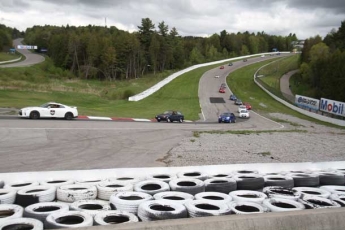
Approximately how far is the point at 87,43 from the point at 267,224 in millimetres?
113268

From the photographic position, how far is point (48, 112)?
27.0 meters

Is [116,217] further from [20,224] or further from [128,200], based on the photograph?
[20,224]

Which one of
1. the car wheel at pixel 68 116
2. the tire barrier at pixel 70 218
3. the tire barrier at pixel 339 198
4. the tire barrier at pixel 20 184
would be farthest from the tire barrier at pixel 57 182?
the car wheel at pixel 68 116

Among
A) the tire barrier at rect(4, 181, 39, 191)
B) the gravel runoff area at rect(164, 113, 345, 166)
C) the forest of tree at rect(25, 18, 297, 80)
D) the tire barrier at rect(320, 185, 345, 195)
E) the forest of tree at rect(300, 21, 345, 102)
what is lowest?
the gravel runoff area at rect(164, 113, 345, 166)

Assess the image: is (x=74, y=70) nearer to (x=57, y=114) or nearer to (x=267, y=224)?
(x=57, y=114)

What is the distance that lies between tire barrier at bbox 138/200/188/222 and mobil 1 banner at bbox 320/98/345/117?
4692cm

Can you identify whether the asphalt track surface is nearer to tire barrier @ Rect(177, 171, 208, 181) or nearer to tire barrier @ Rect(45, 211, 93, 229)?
tire barrier @ Rect(177, 171, 208, 181)

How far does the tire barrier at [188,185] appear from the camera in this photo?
23.1 feet

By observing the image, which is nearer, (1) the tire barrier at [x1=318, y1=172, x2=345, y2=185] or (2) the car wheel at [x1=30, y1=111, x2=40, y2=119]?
(1) the tire barrier at [x1=318, y1=172, x2=345, y2=185]

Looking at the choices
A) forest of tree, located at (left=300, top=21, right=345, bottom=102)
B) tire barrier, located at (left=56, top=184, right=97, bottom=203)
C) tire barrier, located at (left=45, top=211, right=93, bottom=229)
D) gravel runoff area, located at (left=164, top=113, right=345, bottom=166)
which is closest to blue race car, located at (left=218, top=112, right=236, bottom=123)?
gravel runoff area, located at (left=164, top=113, right=345, bottom=166)

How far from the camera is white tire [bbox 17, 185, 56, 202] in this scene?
6.41 metres

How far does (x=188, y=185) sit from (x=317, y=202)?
8.79 ft

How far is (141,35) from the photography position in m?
113

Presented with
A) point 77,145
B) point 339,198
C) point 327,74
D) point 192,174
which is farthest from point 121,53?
point 339,198
